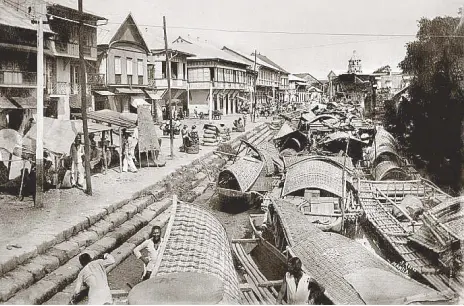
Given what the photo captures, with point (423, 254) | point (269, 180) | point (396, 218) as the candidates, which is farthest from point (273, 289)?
point (269, 180)

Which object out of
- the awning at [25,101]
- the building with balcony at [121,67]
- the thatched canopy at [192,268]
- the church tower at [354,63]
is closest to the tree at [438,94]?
the thatched canopy at [192,268]

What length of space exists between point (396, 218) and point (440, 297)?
7735mm

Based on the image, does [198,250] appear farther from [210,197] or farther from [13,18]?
[13,18]

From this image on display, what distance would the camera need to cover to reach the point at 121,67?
34938 millimetres

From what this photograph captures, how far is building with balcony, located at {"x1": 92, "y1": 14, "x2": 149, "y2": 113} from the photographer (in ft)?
108

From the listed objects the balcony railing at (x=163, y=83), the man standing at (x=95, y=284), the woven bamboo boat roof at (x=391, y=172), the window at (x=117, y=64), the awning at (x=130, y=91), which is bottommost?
the man standing at (x=95, y=284)

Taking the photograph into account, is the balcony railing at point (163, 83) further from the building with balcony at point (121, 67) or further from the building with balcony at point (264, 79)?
the building with balcony at point (264, 79)

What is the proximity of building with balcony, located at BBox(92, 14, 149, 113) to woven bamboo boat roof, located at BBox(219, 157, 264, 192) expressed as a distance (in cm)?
1775

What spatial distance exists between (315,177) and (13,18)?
16731mm

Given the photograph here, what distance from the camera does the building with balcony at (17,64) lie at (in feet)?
72.9

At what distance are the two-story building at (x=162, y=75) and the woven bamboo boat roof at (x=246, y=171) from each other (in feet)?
72.5

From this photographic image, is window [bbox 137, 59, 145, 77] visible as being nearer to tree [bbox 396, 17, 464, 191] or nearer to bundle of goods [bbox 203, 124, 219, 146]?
bundle of goods [bbox 203, 124, 219, 146]

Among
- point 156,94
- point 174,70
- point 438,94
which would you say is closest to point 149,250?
point 438,94

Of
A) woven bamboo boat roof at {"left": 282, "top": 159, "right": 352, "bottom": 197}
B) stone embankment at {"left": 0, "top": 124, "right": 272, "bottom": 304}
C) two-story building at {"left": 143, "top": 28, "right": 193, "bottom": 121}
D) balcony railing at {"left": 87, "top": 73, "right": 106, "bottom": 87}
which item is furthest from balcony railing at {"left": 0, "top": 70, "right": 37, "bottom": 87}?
woven bamboo boat roof at {"left": 282, "top": 159, "right": 352, "bottom": 197}
